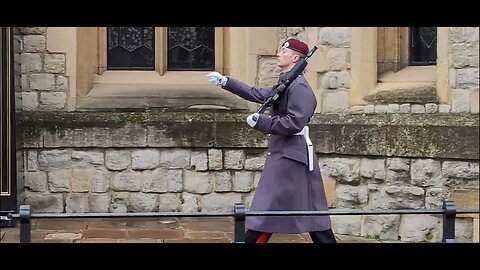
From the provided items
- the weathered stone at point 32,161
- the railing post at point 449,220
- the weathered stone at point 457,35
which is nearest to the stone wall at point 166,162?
the weathered stone at point 32,161

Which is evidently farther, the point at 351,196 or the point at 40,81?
the point at 40,81

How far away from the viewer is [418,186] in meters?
5.86

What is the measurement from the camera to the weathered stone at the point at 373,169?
6.01 meters

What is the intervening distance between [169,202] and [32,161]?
4.08ft

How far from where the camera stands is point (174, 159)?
6.68 m

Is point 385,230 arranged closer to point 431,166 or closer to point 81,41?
point 431,166

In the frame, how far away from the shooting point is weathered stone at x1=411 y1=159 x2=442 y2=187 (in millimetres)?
5754

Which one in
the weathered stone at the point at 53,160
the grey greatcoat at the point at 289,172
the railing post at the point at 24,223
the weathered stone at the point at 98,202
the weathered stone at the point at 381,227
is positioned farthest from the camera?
the weathered stone at the point at 98,202

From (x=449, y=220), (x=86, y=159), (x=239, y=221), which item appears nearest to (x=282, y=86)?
(x=239, y=221)

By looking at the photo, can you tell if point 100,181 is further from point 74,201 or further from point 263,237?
point 263,237

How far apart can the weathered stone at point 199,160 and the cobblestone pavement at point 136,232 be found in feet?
1.58

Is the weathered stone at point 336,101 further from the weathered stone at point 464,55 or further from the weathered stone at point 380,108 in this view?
the weathered stone at point 464,55
